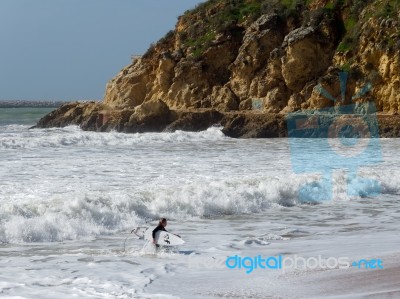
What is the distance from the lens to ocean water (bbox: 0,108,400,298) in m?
8.14

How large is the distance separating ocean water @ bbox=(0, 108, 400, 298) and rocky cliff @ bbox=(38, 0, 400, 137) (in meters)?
12.4

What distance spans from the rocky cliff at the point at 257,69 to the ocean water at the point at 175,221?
40.6 ft

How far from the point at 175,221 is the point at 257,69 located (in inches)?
1029

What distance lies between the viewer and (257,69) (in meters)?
38.0

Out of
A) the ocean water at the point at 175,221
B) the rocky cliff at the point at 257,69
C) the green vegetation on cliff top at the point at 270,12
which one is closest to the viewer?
the ocean water at the point at 175,221

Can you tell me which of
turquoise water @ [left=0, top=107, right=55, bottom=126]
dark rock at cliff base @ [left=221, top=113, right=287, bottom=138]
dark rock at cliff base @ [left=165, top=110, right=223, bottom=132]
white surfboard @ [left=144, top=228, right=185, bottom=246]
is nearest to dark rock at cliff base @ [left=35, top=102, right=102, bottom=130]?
dark rock at cliff base @ [left=165, top=110, right=223, bottom=132]

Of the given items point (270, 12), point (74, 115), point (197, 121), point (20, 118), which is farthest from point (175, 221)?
point (20, 118)

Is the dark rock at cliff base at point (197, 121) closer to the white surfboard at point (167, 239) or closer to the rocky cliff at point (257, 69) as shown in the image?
the rocky cliff at point (257, 69)

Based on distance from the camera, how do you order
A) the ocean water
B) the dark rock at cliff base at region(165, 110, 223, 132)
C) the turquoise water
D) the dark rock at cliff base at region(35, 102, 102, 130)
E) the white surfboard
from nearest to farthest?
the ocean water
the white surfboard
the dark rock at cliff base at region(165, 110, 223, 132)
the dark rock at cliff base at region(35, 102, 102, 130)
the turquoise water

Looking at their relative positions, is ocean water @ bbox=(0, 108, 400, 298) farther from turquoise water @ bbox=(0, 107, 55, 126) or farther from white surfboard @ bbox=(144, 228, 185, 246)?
turquoise water @ bbox=(0, 107, 55, 126)

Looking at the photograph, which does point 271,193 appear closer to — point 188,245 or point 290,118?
point 188,245

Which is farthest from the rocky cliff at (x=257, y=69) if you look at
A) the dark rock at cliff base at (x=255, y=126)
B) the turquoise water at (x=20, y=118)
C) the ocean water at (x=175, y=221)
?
the turquoise water at (x=20, y=118)

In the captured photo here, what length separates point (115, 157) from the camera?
71.7 ft

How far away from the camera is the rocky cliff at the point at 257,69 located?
1309 inches
